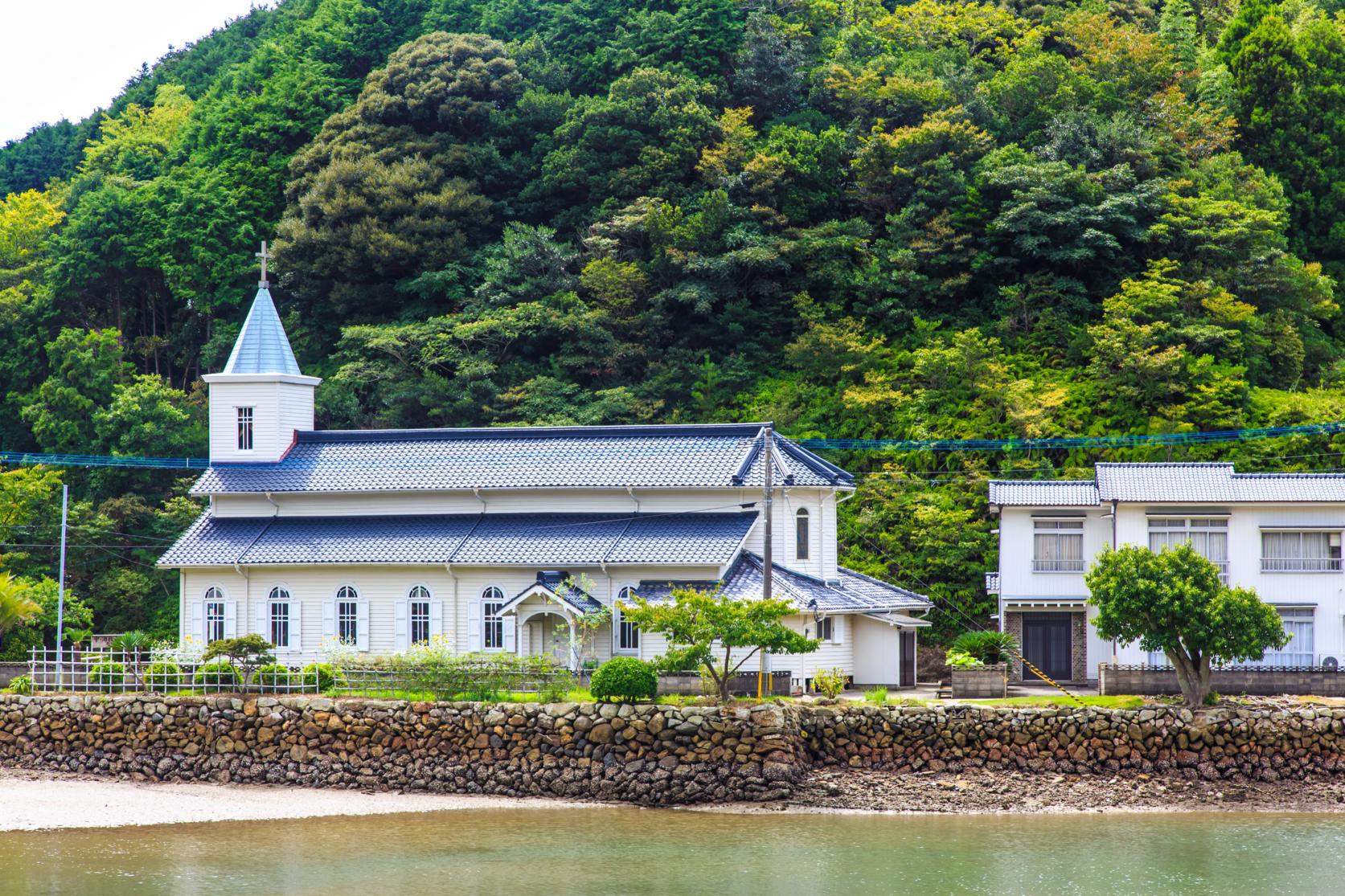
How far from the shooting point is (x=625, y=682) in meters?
33.6

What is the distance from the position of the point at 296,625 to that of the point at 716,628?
47.2 ft

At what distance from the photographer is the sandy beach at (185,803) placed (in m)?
32.0

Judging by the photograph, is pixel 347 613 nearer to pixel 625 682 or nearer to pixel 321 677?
pixel 321 677

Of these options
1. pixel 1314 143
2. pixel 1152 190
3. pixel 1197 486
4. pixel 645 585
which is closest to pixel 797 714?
pixel 645 585

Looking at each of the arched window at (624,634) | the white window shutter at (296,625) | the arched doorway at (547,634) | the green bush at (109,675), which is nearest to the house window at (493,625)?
the arched doorway at (547,634)

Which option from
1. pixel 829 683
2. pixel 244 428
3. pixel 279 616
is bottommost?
pixel 829 683

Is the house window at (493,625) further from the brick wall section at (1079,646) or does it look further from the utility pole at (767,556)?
the brick wall section at (1079,646)

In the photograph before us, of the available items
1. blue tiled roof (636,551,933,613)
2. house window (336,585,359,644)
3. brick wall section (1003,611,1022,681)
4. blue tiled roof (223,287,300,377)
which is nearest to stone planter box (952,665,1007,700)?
blue tiled roof (636,551,933,613)

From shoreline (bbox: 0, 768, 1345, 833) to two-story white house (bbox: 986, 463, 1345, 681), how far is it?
22.2 ft

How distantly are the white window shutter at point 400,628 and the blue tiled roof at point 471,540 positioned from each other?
1.50 m

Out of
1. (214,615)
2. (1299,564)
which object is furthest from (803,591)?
(214,615)

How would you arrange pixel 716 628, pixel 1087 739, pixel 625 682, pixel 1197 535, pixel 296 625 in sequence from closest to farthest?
pixel 1087 739, pixel 716 628, pixel 625 682, pixel 1197 535, pixel 296 625

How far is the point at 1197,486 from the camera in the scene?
3881cm

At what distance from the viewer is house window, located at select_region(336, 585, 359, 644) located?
41750 mm
